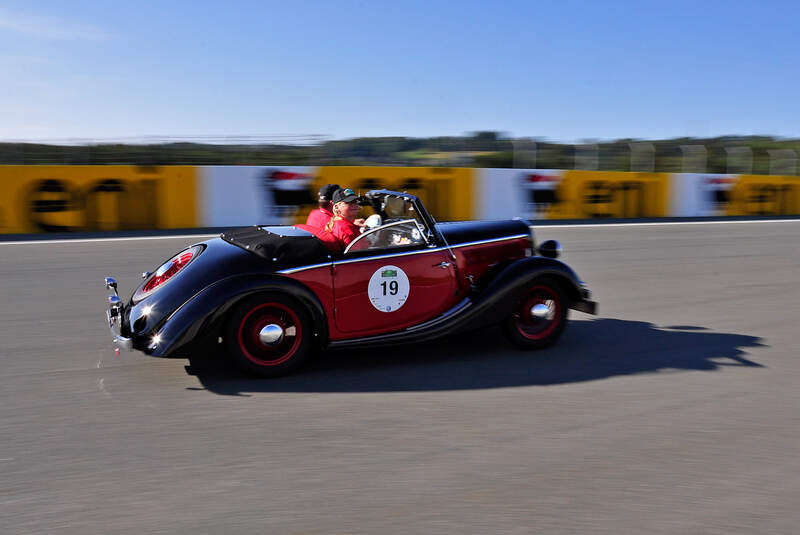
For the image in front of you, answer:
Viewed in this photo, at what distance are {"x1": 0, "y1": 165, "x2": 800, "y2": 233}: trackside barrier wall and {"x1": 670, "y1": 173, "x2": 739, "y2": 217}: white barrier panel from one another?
29 millimetres

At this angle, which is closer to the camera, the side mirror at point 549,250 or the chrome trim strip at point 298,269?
the chrome trim strip at point 298,269

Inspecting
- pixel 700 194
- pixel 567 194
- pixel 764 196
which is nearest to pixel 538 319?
pixel 567 194

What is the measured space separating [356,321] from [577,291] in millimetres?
1968

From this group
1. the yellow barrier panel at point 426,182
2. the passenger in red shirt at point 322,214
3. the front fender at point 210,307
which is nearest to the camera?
the front fender at point 210,307

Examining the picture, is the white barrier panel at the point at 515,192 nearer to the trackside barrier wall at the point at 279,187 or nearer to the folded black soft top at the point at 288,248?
the trackside barrier wall at the point at 279,187

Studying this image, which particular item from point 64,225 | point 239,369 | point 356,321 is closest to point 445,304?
point 356,321

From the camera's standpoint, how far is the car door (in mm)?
5160

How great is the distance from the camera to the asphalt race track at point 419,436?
3.16m

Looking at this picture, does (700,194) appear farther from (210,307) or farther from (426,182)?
(210,307)

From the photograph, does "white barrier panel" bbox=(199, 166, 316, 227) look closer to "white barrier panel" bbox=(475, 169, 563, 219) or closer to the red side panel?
"white barrier panel" bbox=(475, 169, 563, 219)

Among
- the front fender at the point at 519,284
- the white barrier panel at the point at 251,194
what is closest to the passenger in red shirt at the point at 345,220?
the front fender at the point at 519,284

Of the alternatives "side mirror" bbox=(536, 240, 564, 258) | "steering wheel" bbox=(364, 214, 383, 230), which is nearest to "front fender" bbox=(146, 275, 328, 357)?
"steering wheel" bbox=(364, 214, 383, 230)

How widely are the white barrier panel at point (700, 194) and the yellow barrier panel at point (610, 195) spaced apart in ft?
1.17

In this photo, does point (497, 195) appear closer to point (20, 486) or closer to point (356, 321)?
point (356, 321)
